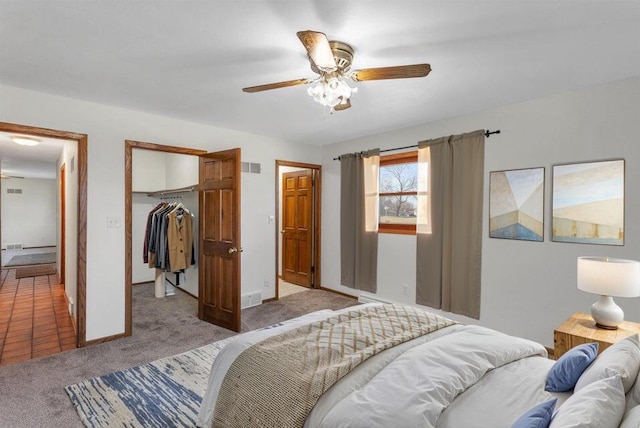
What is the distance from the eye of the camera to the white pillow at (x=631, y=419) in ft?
2.97

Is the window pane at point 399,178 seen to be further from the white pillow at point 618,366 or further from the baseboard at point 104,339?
the baseboard at point 104,339

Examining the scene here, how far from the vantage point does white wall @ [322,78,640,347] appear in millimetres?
2553

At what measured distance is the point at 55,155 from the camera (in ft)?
18.7

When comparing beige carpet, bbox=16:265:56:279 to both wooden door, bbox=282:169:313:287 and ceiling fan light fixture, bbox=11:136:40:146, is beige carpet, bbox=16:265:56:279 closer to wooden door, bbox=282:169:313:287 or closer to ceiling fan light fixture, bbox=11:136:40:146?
ceiling fan light fixture, bbox=11:136:40:146

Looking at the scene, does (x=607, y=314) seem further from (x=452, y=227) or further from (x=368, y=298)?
(x=368, y=298)

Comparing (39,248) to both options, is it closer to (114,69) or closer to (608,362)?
(114,69)

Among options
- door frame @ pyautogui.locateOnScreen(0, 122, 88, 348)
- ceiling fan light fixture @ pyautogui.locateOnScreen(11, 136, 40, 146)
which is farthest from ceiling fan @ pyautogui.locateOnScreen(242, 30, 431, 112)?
ceiling fan light fixture @ pyautogui.locateOnScreen(11, 136, 40, 146)

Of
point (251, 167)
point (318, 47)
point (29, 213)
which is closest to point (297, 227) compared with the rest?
point (251, 167)

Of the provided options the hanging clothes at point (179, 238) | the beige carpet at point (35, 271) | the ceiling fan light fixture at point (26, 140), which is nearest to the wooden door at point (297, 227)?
the hanging clothes at point (179, 238)

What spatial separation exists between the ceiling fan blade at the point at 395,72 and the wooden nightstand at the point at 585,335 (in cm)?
189

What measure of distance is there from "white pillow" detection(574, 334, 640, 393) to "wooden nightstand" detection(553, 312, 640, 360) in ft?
2.20

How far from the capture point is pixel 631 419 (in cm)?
95

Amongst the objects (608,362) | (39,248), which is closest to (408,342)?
(608,362)

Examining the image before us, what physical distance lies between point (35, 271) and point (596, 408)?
27.9 feet
